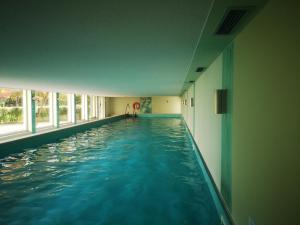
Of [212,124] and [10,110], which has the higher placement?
[10,110]

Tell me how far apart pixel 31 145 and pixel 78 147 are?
1.60 m

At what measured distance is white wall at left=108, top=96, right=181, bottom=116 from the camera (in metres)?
21.0

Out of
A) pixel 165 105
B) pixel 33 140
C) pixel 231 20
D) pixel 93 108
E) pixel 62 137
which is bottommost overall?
pixel 62 137

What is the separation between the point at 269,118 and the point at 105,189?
2724 mm

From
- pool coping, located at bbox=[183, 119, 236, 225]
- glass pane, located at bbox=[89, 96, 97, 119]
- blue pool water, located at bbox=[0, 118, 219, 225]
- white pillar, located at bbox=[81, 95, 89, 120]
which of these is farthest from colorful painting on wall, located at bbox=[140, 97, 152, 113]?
pool coping, located at bbox=[183, 119, 236, 225]

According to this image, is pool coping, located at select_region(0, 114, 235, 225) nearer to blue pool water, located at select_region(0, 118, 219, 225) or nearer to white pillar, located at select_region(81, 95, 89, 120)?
blue pool water, located at select_region(0, 118, 219, 225)

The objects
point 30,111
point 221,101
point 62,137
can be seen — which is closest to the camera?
point 221,101

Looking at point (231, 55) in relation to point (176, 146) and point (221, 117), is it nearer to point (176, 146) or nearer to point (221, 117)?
point (221, 117)

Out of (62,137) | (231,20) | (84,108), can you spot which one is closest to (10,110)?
(84,108)

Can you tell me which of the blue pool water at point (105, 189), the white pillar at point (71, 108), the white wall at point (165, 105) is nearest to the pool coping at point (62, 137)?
the blue pool water at point (105, 189)

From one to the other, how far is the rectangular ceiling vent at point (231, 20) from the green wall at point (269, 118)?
113mm

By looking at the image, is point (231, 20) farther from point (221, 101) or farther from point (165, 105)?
point (165, 105)

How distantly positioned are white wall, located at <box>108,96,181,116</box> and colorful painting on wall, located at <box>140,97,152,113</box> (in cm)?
29

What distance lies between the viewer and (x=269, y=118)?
1390 mm
